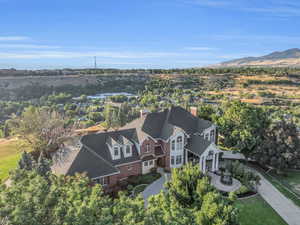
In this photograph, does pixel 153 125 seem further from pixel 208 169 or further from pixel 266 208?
pixel 266 208

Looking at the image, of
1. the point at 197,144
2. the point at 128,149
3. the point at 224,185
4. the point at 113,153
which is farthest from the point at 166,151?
the point at 224,185

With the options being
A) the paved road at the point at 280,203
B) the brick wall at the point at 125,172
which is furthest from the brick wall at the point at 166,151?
the paved road at the point at 280,203

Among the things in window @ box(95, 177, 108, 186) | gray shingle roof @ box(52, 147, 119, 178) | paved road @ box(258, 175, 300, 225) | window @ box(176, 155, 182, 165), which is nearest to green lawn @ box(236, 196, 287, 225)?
paved road @ box(258, 175, 300, 225)

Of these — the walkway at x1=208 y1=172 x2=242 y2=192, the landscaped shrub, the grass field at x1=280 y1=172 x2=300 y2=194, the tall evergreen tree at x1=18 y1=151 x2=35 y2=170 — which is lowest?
the grass field at x1=280 y1=172 x2=300 y2=194

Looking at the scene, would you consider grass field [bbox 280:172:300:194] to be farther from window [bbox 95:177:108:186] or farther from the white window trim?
window [bbox 95:177:108:186]

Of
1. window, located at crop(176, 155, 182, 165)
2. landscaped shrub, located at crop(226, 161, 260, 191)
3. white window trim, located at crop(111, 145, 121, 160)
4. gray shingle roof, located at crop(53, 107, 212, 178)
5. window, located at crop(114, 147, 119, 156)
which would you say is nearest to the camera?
gray shingle roof, located at crop(53, 107, 212, 178)

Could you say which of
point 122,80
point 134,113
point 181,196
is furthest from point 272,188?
point 122,80
